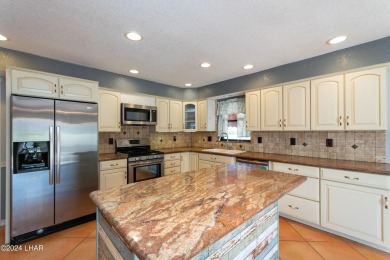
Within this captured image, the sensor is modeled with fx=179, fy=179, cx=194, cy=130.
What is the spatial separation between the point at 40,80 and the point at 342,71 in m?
3.90

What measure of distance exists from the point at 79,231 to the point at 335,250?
10.3ft

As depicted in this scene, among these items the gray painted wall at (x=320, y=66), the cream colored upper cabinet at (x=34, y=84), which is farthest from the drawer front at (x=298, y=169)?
the cream colored upper cabinet at (x=34, y=84)

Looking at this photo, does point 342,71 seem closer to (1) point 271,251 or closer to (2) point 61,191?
(1) point 271,251

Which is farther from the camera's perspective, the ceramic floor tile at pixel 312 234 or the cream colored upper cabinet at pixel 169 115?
the cream colored upper cabinet at pixel 169 115

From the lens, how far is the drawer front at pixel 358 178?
6.15ft

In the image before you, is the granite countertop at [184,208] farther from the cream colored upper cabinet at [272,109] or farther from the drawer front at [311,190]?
the cream colored upper cabinet at [272,109]

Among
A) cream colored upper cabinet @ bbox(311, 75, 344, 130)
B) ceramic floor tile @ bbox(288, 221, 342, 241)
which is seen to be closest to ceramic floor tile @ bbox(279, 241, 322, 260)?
ceramic floor tile @ bbox(288, 221, 342, 241)

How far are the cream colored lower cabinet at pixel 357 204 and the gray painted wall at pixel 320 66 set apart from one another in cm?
140

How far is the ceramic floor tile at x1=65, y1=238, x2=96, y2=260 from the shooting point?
1.92 metres

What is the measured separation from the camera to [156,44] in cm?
223

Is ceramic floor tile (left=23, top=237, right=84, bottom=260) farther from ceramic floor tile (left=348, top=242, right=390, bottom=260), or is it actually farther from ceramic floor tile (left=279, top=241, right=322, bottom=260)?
ceramic floor tile (left=348, top=242, right=390, bottom=260)

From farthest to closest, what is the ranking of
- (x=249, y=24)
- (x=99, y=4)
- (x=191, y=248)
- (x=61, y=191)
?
(x=61, y=191)
(x=249, y=24)
(x=99, y=4)
(x=191, y=248)

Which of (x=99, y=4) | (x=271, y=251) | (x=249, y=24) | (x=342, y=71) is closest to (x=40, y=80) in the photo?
(x=99, y=4)

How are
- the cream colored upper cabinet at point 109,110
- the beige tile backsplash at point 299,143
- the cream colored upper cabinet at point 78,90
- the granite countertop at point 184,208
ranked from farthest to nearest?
the cream colored upper cabinet at point 109,110 → the cream colored upper cabinet at point 78,90 → the beige tile backsplash at point 299,143 → the granite countertop at point 184,208
